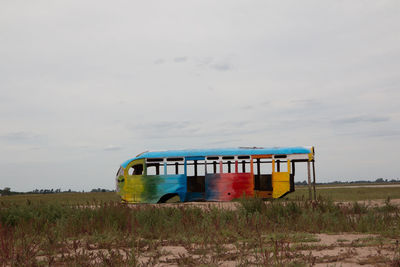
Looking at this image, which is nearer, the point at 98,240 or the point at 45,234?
the point at 98,240

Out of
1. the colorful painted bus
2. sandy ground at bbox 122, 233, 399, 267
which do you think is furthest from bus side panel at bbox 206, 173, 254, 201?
sandy ground at bbox 122, 233, 399, 267

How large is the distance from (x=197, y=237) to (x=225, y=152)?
12120mm

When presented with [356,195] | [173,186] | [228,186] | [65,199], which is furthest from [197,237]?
[65,199]

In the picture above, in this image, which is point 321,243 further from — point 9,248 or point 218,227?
point 9,248

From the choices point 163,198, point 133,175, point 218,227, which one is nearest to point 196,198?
Answer: point 163,198

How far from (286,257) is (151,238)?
12.1ft

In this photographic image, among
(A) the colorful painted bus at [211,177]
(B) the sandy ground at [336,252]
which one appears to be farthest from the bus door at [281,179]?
(B) the sandy ground at [336,252]

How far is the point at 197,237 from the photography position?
9.59 m

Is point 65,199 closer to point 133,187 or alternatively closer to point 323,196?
point 133,187

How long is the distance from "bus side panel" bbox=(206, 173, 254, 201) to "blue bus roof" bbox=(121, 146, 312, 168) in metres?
1.05

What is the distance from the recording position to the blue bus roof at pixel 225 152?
69.2 feet

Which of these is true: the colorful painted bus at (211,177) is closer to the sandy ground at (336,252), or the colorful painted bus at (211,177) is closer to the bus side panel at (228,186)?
the bus side panel at (228,186)

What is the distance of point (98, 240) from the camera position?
957 cm

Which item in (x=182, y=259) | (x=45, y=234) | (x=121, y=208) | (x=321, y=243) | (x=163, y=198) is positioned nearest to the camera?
(x=182, y=259)
